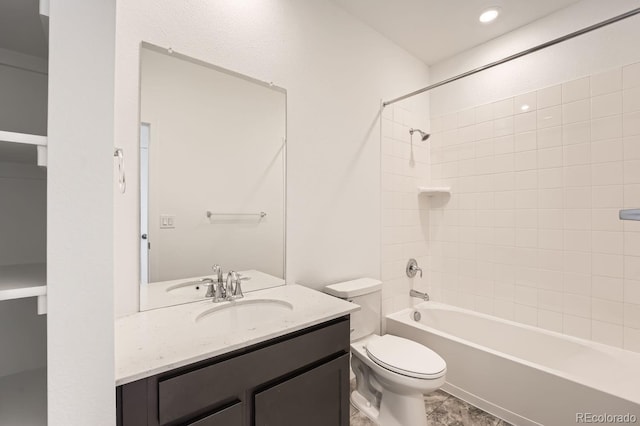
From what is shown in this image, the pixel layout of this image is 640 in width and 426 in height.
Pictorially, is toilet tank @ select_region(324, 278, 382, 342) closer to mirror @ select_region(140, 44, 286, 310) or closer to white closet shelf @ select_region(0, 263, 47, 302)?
mirror @ select_region(140, 44, 286, 310)

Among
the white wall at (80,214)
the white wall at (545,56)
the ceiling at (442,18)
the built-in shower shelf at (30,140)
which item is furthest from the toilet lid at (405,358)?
the ceiling at (442,18)

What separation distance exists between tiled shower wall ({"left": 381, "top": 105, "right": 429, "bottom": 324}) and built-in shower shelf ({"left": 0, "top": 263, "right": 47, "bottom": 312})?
200cm

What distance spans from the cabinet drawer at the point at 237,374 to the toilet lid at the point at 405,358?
18.5 inches

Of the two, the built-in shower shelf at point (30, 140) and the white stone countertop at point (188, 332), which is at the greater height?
the built-in shower shelf at point (30, 140)

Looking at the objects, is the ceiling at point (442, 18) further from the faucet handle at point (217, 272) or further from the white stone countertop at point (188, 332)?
the white stone countertop at point (188, 332)

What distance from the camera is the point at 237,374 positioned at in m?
0.95

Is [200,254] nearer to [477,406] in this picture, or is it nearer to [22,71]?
[22,71]

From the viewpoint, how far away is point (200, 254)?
4.69ft

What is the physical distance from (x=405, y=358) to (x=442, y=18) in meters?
2.34

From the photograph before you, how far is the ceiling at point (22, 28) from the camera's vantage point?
0.70 meters

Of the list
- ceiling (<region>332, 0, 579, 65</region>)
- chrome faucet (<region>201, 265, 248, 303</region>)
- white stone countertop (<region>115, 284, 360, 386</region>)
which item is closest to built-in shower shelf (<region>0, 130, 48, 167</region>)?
white stone countertop (<region>115, 284, 360, 386</region>)

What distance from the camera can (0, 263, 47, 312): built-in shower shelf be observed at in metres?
0.59

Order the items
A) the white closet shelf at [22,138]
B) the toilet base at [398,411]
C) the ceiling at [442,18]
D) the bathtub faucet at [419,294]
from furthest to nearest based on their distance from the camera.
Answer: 1. the bathtub faucet at [419,294]
2. the ceiling at [442,18]
3. the toilet base at [398,411]
4. the white closet shelf at [22,138]

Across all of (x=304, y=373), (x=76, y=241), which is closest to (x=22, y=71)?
(x=76, y=241)
